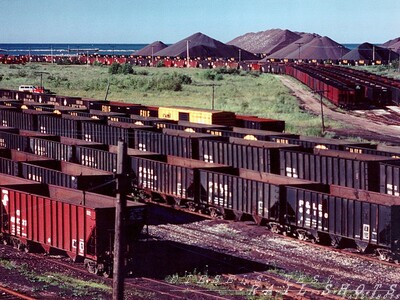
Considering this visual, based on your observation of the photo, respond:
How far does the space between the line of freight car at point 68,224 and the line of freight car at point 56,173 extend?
2.23 metres

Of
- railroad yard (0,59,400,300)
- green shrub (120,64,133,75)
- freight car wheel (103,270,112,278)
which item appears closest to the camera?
railroad yard (0,59,400,300)

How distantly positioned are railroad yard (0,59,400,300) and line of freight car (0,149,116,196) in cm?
7

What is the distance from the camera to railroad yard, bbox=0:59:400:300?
25547 mm

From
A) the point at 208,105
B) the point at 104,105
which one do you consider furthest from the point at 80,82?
the point at 104,105

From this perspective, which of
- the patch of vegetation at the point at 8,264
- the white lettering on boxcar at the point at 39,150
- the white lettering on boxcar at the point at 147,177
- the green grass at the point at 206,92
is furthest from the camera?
the green grass at the point at 206,92

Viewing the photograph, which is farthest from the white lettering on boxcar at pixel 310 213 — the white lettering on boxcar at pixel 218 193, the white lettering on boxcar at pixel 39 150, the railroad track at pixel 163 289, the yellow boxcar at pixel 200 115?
the yellow boxcar at pixel 200 115

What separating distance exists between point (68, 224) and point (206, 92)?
290 ft

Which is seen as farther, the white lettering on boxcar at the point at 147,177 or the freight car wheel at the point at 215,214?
the white lettering on boxcar at the point at 147,177

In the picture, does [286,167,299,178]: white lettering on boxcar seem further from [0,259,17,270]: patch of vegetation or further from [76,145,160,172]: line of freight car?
[0,259,17,270]: patch of vegetation

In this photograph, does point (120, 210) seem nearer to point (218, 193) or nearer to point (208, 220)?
point (218, 193)

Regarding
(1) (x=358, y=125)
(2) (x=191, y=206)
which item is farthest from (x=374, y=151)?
(1) (x=358, y=125)

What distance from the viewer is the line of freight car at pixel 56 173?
3325cm

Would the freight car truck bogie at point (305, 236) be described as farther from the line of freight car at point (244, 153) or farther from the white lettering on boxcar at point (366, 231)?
the line of freight car at point (244, 153)

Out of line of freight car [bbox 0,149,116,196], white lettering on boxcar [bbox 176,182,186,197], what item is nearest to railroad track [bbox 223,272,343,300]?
line of freight car [bbox 0,149,116,196]
